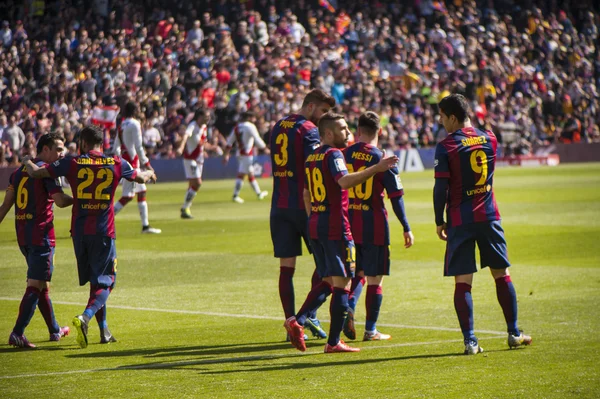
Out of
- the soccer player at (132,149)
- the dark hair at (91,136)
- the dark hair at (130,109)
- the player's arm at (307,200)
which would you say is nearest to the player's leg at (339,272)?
the player's arm at (307,200)

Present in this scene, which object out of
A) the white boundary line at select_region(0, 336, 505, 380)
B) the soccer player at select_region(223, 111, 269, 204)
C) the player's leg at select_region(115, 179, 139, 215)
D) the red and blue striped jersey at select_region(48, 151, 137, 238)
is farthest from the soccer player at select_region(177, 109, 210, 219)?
the white boundary line at select_region(0, 336, 505, 380)

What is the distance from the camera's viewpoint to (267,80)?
133 ft

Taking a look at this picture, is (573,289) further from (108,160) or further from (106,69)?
(106,69)

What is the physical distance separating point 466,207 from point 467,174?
0.27 m

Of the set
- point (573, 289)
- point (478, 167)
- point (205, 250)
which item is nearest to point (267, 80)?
point (205, 250)

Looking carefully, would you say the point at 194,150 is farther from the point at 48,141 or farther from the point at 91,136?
the point at 91,136

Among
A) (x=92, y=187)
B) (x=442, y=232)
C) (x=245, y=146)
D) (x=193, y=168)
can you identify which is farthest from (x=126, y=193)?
(x=442, y=232)

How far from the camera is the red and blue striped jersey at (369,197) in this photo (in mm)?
9391

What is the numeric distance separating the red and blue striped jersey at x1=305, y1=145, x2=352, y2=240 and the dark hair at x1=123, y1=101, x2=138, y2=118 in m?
9.11

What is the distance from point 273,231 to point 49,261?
6.69 ft

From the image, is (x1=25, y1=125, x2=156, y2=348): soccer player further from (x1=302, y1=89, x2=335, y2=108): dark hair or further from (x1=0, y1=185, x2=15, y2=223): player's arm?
(x1=302, y1=89, x2=335, y2=108): dark hair

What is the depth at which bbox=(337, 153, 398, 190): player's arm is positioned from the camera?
27.1ft

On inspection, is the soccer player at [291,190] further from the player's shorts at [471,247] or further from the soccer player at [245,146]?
the soccer player at [245,146]

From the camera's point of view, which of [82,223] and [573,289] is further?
[573,289]
